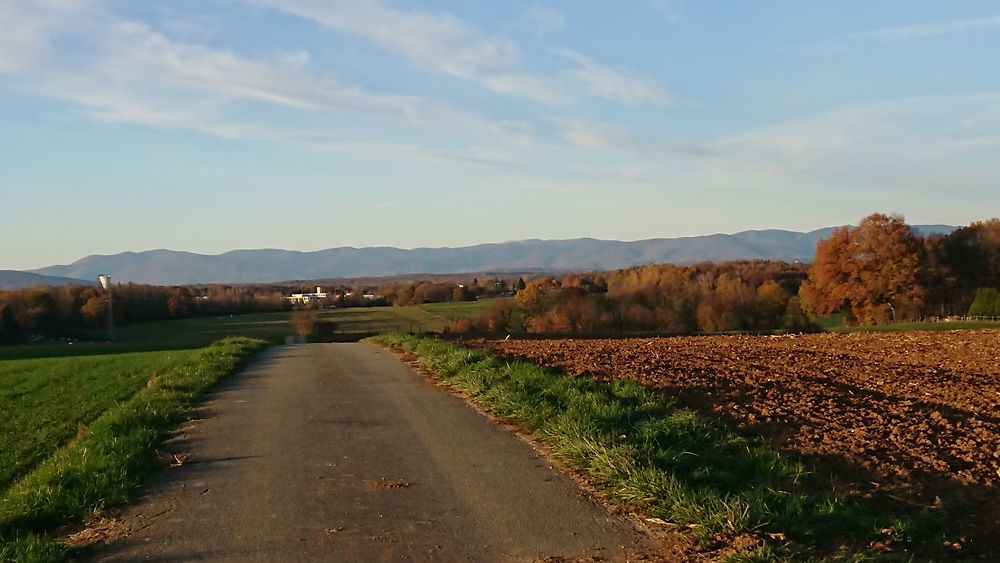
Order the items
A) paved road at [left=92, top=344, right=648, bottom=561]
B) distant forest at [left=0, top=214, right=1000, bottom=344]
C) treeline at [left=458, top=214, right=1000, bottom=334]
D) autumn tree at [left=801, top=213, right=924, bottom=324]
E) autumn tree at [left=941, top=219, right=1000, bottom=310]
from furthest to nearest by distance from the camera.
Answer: autumn tree at [left=941, top=219, right=1000, bottom=310] < distant forest at [left=0, top=214, right=1000, bottom=344] < treeline at [left=458, top=214, right=1000, bottom=334] < autumn tree at [left=801, top=213, right=924, bottom=324] < paved road at [left=92, top=344, right=648, bottom=561]

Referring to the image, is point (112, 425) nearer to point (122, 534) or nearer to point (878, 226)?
point (122, 534)

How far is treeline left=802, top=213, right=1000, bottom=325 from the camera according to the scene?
5725 cm

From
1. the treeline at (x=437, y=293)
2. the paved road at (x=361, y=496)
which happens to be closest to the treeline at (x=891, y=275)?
the treeline at (x=437, y=293)

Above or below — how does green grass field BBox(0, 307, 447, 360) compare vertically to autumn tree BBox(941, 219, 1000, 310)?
below

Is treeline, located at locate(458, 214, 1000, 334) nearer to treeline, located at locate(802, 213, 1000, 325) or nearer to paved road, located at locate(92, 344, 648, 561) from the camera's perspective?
treeline, located at locate(802, 213, 1000, 325)

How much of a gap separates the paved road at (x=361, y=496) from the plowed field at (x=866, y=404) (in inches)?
98.0

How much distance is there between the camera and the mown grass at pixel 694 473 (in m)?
5.87

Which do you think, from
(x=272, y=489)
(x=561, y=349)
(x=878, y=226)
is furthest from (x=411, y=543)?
(x=878, y=226)

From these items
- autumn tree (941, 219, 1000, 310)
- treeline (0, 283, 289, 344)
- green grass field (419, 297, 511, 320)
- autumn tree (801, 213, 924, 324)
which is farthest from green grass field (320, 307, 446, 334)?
autumn tree (941, 219, 1000, 310)

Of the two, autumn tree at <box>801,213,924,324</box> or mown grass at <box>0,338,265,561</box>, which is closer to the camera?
mown grass at <box>0,338,265,561</box>

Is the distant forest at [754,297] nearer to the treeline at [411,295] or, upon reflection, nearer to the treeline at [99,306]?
the treeline at [99,306]

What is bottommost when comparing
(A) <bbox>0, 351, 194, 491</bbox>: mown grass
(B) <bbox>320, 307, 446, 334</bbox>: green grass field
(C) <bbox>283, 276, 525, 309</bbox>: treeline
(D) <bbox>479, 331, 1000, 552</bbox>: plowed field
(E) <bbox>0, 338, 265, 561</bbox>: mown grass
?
(B) <bbox>320, 307, 446, 334</bbox>: green grass field

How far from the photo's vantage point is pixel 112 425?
11.2 metres

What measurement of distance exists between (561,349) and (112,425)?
1218 centimetres
